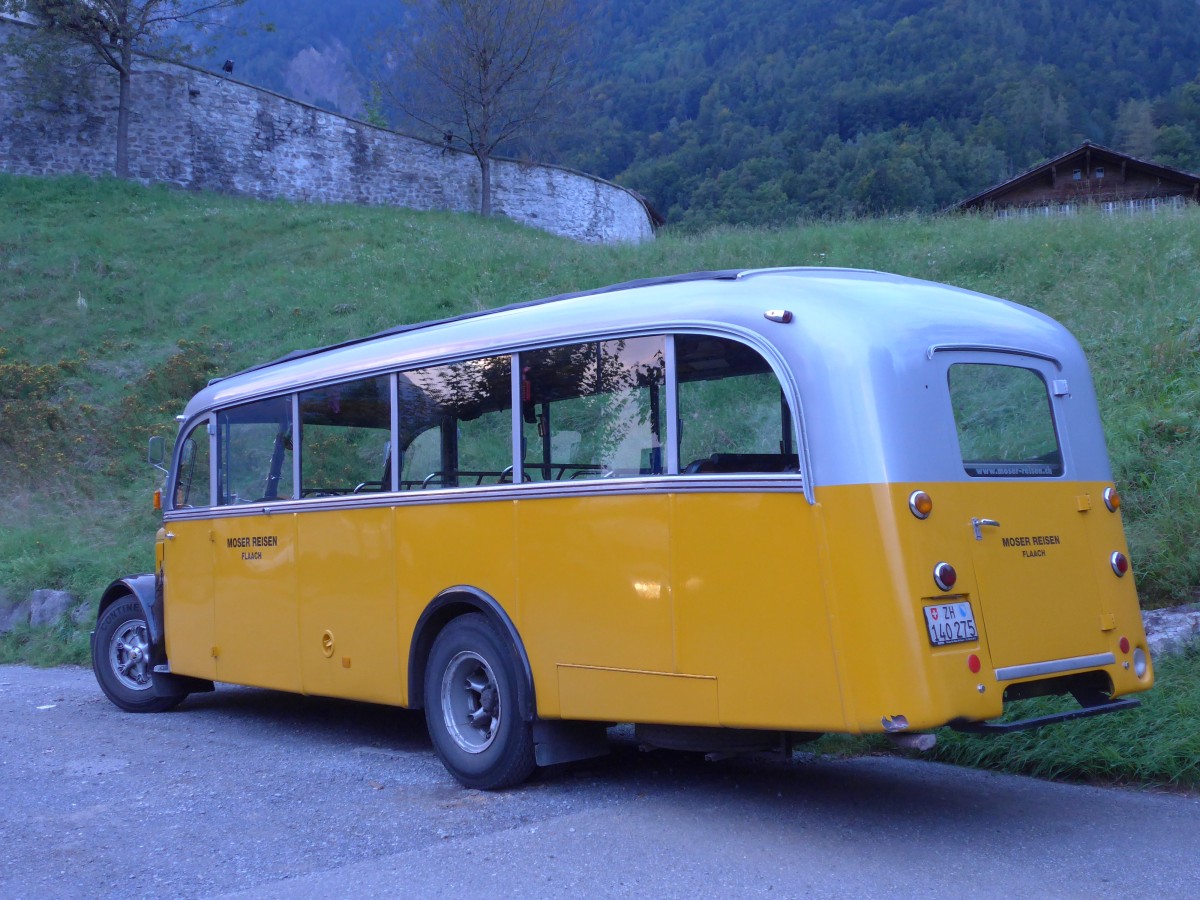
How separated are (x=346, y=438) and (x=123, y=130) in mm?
30223

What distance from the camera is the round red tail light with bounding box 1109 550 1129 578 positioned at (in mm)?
5715

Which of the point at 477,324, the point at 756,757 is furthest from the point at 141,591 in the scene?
the point at 756,757

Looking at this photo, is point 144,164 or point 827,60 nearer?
point 144,164

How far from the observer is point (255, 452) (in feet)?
27.8

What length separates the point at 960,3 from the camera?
10275 centimetres

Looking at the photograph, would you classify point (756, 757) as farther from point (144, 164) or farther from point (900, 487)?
point (144, 164)

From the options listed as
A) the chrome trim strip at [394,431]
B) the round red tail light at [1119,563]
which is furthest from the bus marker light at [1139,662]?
the chrome trim strip at [394,431]

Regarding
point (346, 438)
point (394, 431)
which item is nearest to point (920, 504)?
point (394, 431)

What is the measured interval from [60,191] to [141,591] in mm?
25530

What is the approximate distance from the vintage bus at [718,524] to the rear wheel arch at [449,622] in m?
0.02

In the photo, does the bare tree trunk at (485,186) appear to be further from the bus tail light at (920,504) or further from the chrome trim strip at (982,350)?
the bus tail light at (920,504)

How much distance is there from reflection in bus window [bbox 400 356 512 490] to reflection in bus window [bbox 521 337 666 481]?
0.20m

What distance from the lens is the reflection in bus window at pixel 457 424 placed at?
6562mm

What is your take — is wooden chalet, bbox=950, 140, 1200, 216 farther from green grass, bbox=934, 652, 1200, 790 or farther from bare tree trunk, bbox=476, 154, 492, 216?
green grass, bbox=934, 652, 1200, 790
